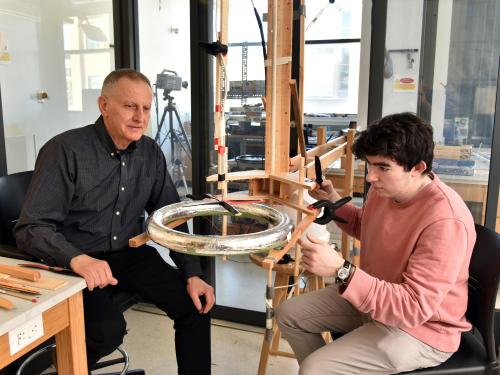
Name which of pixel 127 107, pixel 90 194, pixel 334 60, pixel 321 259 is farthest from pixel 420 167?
pixel 334 60

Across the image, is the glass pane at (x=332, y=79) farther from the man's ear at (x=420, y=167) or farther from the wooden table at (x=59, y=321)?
the wooden table at (x=59, y=321)

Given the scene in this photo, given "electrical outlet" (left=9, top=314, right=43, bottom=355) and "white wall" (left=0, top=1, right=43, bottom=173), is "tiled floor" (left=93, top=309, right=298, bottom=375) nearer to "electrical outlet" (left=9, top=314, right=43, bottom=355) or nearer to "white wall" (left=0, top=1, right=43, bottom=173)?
"white wall" (left=0, top=1, right=43, bottom=173)

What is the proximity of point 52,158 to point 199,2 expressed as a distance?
1.23 m

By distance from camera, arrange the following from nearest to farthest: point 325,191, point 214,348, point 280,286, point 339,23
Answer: point 325,191, point 280,286, point 214,348, point 339,23

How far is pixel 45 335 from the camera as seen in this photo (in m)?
1.09

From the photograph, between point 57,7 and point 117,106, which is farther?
point 57,7

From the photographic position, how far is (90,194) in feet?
5.49

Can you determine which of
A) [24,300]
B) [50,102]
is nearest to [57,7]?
[50,102]

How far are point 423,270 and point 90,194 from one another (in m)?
1.18

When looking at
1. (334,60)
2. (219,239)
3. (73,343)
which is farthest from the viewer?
(334,60)

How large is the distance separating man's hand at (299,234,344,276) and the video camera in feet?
5.16

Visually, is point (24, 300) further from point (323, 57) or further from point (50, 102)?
point (323, 57)

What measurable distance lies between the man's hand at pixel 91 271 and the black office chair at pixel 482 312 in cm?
90

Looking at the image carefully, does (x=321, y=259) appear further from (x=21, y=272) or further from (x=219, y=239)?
(x=21, y=272)
